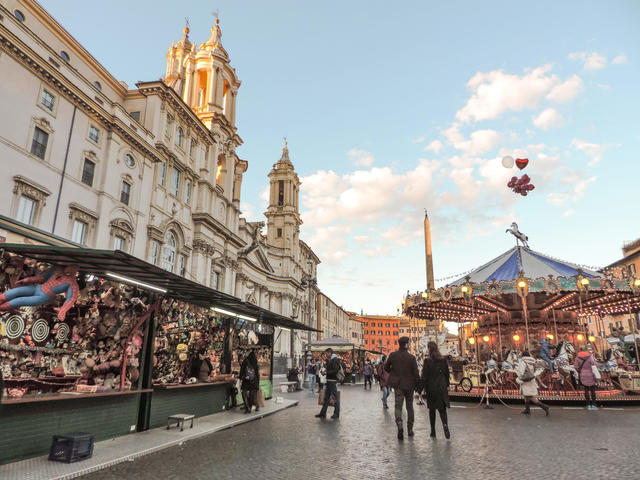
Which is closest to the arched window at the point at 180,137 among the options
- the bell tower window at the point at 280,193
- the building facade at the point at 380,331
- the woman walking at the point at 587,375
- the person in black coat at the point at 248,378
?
the person in black coat at the point at 248,378

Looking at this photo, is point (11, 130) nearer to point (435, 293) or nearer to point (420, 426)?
point (420, 426)

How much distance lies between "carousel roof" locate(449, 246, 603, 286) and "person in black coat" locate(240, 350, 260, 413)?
12204 mm

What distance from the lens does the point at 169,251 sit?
29156mm

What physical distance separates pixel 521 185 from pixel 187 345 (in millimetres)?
15667

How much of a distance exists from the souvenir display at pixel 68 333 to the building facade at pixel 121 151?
222 cm

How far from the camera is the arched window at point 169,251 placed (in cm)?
2828

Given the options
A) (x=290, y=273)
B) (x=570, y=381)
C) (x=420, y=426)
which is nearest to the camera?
(x=420, y=426)

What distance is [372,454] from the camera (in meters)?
7.54

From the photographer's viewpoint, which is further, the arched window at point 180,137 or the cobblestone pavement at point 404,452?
the arched window at point 180,137

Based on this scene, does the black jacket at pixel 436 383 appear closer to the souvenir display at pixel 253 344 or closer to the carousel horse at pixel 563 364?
the souvenir display at pixel 253 344

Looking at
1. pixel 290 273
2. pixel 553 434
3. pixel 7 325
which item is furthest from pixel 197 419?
pixel 290 273

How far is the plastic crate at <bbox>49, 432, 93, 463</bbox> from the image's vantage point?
6.65 m

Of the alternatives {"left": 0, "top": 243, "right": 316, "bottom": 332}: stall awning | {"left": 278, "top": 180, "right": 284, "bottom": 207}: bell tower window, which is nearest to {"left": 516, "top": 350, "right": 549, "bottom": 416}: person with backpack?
Result: {"left": 0, "top": 243, "right": 316, "bottom": 332}: stall awning

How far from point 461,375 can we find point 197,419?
14.1 metres
